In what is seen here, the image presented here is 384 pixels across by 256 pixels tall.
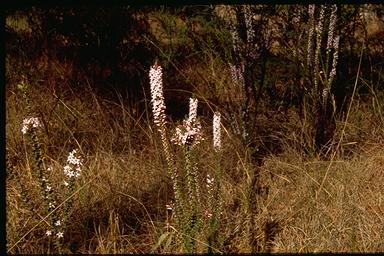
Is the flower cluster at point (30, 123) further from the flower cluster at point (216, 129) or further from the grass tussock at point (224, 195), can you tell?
the flower cluster at point (216, 129)

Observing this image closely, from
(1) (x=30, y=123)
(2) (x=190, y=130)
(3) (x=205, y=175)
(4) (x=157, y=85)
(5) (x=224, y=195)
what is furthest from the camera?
(3) (x=205, y=175)

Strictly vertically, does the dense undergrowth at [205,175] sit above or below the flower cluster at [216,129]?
below

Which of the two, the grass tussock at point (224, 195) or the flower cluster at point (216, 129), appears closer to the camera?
the flower cluster at point (216, 129)

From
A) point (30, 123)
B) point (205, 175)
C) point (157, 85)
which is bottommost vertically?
point (205, 175)

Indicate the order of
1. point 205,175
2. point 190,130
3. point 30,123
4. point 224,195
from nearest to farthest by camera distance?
point 190,130 → point 30,123 → point 224,195 → point 205,175

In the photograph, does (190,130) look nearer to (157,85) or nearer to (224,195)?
(157,85)

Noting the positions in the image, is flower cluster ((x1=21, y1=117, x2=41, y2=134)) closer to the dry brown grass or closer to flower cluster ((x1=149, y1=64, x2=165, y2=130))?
the dry brown grass

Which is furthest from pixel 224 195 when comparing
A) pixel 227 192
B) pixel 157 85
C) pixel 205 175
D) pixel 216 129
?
pixel 157 85

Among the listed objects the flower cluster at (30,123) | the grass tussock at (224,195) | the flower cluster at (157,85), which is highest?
the flower cluster at (157,85)

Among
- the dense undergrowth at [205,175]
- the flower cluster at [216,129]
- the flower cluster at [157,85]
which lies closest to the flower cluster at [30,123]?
the dense undergrowth at [205,175]

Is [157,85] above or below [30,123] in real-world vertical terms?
above

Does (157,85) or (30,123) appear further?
(30,123)

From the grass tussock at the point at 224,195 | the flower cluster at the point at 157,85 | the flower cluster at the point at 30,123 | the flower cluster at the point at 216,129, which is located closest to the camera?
the flower cluster at the point at 157,85

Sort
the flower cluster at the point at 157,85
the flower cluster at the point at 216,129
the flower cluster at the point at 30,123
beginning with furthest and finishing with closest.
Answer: the flower cluster at the point at 30,123, the flower cluster at the point at 216,129, the flower cluster at the point at 157,85
